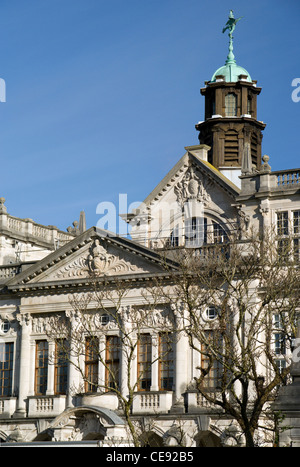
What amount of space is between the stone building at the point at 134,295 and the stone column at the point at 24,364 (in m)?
0.06

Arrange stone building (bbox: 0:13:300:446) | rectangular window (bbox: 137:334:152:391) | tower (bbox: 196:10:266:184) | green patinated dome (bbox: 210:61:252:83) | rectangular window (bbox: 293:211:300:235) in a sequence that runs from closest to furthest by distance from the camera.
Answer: stone building (bbox: 0:13:300:446), rectangular window (bbox: 293:211:300:235), rectangular window (bbox: 137:334:152:391), tower (bbox: 196:10:266:184), green patinated dome (bbox: 210:61:252:83)

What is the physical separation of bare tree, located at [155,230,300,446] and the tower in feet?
45.5

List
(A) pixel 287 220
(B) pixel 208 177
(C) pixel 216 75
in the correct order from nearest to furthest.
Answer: (A) pixel 287 220 < (B) pixel 208 177 < (C) pixel 216 75

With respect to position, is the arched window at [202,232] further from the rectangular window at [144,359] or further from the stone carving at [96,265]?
the rectangular window at [144,359]

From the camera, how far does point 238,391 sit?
52.4 meters

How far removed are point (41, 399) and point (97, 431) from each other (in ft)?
19.3

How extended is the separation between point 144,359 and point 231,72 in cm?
2380

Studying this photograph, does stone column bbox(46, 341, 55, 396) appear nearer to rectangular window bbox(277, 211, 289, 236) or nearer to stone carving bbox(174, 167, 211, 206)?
stone carving bbox(174, 167, 211, 206)

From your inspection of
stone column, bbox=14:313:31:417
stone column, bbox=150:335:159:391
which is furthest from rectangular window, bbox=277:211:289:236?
stone column, bbox=14:313:31:417

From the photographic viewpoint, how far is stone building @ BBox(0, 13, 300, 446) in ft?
174

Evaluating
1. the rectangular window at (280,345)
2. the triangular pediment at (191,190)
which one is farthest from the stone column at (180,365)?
the triangular pediment at (191,190)
